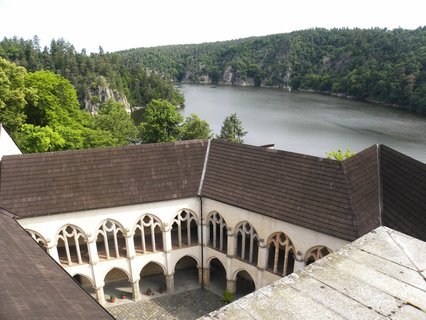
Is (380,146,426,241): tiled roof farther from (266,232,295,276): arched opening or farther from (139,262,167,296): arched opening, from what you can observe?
(139,262,167,296): arched opening

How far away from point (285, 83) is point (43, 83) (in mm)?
154328

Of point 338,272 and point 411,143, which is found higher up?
point 338,272

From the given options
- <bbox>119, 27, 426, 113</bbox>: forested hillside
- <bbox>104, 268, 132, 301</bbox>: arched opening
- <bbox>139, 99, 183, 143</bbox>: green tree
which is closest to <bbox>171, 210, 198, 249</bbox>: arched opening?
<bbox>104, 268, 132, 301</bbox>: arched opening

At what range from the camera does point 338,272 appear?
4734 mm

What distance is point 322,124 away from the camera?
84.1 m

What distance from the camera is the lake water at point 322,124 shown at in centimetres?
6738

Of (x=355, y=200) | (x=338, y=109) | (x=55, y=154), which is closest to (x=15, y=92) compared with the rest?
(x=55, y=154)

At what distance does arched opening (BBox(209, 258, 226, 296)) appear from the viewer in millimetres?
26406

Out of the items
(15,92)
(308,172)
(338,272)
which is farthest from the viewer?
(15,92)

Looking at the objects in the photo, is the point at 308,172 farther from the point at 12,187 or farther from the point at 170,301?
the point at 12,187

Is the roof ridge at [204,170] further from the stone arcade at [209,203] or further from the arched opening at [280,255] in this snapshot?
the arched opening at [280,255]

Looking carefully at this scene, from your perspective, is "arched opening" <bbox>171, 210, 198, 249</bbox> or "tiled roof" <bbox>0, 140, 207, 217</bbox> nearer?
"tiled roof" <bbox>0, 140, 207, 217</bbox>

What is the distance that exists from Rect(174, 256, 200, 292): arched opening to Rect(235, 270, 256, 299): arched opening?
3.07 metres

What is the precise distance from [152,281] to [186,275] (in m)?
2.70
